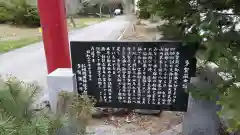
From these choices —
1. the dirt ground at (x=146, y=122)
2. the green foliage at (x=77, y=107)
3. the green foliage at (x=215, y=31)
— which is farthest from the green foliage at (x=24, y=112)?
the dirt ground at (x=146, y=122)

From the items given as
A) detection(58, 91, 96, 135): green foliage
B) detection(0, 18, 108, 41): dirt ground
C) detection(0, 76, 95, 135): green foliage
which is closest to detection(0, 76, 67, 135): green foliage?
detection(0, 76, 95, 135): green foliage

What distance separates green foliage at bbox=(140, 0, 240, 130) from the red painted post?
64.8 inches

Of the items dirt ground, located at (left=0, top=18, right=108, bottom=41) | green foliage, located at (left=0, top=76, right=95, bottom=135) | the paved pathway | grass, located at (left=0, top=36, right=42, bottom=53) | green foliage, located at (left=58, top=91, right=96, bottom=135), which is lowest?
the paved pathway

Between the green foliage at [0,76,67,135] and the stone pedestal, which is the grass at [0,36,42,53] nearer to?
the stone pedestal

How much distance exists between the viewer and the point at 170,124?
138 inches

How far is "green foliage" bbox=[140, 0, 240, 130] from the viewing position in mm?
1703

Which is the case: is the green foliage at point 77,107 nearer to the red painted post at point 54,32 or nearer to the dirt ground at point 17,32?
the red painted post at point 54,32

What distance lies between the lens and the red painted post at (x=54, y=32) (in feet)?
11.7

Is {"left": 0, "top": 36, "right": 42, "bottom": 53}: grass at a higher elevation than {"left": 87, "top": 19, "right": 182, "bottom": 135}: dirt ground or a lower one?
lower

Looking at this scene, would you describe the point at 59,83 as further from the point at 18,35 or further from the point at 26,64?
the point at 18,35

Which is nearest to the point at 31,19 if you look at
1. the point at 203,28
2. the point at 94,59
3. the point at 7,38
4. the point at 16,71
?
the point at 7,38

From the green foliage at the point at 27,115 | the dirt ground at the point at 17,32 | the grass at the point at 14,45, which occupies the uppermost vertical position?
the green foliage at the point at 27,115

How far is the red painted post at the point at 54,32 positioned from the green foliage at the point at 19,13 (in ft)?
40.7

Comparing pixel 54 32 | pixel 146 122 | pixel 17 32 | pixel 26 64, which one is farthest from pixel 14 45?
pixel 146 122
